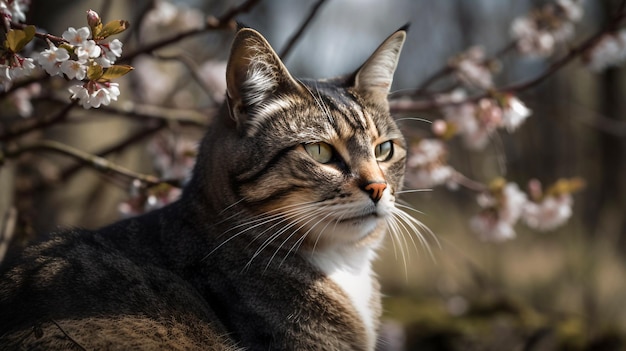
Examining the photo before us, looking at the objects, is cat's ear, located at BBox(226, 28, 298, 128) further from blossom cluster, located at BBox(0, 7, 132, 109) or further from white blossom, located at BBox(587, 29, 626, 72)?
white blossom, located at BBox(587, 29, 626, 72)

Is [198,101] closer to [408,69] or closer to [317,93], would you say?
[408,69]

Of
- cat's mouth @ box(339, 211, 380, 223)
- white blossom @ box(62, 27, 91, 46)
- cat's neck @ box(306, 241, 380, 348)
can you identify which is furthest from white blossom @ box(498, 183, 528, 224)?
white blossom @ box(62, 27, 91, 46)

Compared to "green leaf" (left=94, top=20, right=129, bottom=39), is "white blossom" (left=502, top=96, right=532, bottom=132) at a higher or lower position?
lower

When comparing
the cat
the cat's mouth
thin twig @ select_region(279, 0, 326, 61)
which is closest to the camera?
the cat

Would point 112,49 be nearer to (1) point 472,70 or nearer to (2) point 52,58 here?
(2) point 52,58

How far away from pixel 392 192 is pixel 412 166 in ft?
3.23

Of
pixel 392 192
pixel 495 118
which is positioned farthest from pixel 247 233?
pixel 495 118

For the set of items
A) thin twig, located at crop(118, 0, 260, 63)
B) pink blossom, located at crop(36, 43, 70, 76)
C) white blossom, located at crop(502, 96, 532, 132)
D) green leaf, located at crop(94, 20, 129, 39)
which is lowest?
white blossom, located at crop(502, 96, 532, 132)

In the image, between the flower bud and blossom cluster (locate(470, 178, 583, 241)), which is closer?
the flower bud

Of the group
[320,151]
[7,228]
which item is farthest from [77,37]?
[7,228]

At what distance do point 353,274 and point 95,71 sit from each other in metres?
1.10

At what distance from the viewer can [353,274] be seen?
224cm

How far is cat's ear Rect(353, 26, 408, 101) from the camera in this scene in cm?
226

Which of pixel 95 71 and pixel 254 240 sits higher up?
pixel 95 71
